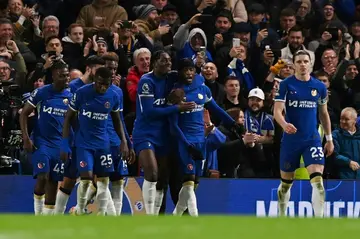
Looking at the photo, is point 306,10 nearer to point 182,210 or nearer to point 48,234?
point 182,210

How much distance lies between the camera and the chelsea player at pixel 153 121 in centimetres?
1661

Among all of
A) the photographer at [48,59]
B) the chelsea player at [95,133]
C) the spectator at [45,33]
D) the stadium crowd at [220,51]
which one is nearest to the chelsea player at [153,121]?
the chelsea player at [95,133]

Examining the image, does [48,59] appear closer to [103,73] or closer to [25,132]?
[25,132]

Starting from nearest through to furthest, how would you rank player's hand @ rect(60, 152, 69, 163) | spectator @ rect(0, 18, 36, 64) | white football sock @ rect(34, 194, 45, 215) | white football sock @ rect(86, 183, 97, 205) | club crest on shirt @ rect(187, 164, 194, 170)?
player's hand @ rect(60, 152, 69, 163) < club crest on shirt @ rect(187, 164, 194, 170) < white football sock @ rect(34, 194, 45, 215) < white football sock @ rect(86, 183, 97, 205) < spectator @ rect(0, 18, 36, 64)

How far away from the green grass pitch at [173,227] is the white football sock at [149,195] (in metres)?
6.59

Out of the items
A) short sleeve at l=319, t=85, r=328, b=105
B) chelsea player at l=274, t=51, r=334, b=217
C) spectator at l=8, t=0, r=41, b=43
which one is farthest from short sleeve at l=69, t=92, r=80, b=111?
spectator at l=8, t=0, r=41, b=43

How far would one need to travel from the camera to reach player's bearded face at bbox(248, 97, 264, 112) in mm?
18812

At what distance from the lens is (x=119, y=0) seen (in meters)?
21.9

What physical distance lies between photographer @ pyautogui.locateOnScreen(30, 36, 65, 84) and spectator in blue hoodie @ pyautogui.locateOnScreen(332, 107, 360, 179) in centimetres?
434

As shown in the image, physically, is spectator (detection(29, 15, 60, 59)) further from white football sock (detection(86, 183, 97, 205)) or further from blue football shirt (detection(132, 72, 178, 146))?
blue football shirt (detection(132, 72, 178, 146))

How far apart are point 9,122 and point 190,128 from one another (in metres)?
2.78

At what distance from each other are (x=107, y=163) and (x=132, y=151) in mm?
401

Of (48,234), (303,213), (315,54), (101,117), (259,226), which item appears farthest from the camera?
(315,54)

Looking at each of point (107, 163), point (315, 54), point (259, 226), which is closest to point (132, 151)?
point (107, 163)
